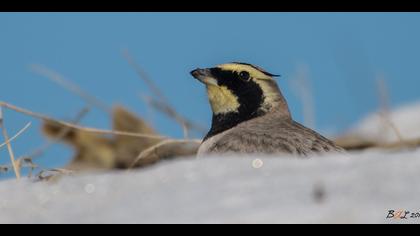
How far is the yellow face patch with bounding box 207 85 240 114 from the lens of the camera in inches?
254

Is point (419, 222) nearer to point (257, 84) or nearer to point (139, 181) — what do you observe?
point (139, 181)

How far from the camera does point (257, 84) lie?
6590 mm

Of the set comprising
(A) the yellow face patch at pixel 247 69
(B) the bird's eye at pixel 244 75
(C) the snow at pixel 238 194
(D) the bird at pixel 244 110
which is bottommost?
(C) the snow at pixel 238 194

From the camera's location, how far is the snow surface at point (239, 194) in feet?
9.02

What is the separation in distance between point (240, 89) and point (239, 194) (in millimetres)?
3545

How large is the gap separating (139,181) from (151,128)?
429 centimetres

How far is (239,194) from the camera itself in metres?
2.99

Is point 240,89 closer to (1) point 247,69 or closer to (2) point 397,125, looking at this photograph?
(1) point 247,69

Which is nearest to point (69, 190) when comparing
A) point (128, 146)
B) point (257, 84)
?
point (257, 84)

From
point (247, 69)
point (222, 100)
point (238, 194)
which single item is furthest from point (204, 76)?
point (238, 194)

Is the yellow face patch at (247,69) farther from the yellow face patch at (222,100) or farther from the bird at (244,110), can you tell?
the yellow face patch at (222,100)

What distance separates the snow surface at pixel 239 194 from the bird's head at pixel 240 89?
276cm

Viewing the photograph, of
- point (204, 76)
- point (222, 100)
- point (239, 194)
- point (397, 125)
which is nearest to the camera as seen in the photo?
point (239, 194)

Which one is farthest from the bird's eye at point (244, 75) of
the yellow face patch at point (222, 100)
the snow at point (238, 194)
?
the snow at point (238, 194)
